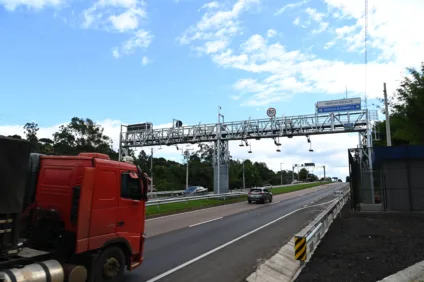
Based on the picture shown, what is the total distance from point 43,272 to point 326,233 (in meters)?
10.7

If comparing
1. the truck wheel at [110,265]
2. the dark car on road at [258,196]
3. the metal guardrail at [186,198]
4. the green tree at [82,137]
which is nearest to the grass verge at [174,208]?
the metal guardrail at [186,198]

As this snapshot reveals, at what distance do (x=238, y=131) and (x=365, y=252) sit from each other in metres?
28.0

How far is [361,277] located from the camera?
7.58 metres

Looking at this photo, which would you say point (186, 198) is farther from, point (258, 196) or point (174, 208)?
point (258, 196)

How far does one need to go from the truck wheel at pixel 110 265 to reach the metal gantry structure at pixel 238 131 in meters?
28.6

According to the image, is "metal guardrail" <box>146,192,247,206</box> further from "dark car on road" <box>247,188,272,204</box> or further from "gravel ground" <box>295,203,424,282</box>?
"gravel ground" <box>295,203,424,282</box>

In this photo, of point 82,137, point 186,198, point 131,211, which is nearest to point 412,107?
point 186,198

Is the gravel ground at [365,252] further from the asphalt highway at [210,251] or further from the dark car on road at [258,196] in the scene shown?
the dark car on road at [258,196]

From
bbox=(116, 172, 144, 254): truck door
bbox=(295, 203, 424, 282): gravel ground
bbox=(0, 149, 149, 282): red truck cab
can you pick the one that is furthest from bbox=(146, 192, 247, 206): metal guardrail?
bbox=(0, 149, 149, 282): red truck cab

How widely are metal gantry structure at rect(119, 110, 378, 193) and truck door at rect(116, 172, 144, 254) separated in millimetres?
28074

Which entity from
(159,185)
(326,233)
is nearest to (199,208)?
(326,233)

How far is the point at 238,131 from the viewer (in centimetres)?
3766

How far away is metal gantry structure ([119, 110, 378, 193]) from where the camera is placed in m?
33.8

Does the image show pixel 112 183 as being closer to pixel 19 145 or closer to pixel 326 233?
pixel 19 145
